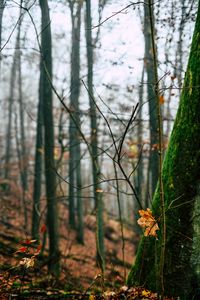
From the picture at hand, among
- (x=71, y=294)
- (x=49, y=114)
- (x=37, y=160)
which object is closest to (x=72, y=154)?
(x=37, y=160)

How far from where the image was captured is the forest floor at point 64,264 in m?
2.92

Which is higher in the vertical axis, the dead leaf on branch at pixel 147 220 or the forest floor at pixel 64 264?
the dead leaf on branch at pixel 147 220

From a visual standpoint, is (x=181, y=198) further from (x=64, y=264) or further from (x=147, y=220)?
(x=64, y=264)

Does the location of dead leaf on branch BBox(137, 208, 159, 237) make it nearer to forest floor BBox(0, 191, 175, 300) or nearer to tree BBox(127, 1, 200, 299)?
tree BBox(127, 1, 200, 299)

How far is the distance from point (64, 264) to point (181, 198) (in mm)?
4925

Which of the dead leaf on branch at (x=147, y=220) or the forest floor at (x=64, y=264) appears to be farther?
the forest floor at (x=64, y=264)

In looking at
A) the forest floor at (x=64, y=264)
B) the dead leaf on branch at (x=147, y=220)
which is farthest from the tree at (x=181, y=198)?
the dead leaf on branch at (x=147, y=220)

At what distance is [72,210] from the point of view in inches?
576

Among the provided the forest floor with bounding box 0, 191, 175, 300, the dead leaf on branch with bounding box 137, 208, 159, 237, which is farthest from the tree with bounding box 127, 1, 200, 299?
the dead leaf on branch with bounding box 137, 208, 159, 237

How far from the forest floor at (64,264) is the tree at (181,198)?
0.25m

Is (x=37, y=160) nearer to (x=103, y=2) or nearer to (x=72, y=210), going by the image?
(x=72, y=210)

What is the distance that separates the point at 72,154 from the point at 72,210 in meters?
2.82

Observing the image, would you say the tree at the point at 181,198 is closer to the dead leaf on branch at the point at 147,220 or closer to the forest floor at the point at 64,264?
the forest floor at the point at 64,264

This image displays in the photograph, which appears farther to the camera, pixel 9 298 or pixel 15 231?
pixel 15 231
